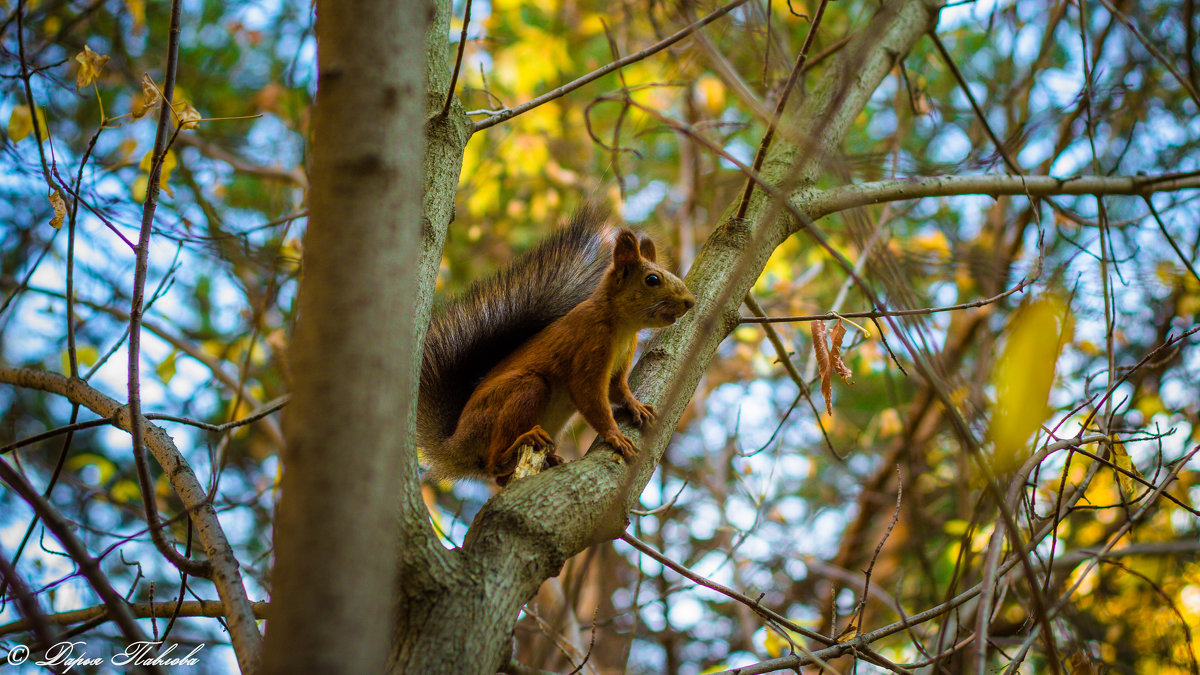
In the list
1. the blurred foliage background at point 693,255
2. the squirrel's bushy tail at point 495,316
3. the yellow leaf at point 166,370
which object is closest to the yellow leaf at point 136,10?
the blurred foliage background at point 693,255

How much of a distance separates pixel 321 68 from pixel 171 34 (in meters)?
0.80

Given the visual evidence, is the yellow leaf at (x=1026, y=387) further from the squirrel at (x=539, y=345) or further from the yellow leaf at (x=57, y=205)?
the yellow leaf at (x=57, y=205)

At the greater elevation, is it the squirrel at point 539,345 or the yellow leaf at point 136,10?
the yellow leaf at point 136,10

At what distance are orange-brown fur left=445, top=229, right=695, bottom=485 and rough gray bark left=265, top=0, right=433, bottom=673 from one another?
59.7 inches

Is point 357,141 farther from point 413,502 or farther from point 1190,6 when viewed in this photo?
point 1190,6

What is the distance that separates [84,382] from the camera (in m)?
1.89

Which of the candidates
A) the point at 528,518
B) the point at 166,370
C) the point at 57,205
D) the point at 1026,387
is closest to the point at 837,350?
the point at 528,518

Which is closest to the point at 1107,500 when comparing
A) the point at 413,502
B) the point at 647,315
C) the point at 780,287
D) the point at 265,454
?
the point at 780,287

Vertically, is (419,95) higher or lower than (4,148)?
lower

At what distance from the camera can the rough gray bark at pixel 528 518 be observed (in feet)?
2.97

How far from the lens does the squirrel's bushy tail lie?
9.29ft

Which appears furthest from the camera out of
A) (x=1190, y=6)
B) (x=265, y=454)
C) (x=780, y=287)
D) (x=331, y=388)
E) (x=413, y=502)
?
(x=265, y=454)

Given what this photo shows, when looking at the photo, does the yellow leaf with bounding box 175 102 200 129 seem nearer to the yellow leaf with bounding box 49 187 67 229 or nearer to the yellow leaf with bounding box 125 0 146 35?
the yellow leaf with bounding box 49 187 67 229

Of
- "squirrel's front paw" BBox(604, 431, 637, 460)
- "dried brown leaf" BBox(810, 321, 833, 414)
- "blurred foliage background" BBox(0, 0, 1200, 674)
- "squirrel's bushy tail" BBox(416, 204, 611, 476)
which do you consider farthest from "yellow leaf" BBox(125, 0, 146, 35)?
"dried brown leaf" BBox(810, 321, 833, 414)
